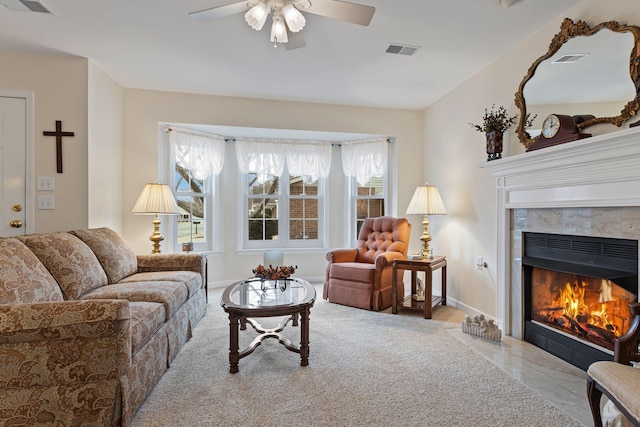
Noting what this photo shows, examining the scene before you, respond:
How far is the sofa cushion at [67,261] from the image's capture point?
2.24 m

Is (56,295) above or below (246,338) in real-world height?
above

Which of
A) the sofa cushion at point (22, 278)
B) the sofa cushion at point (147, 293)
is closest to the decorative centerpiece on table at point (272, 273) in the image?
the sofa cushion at point (147, 293)

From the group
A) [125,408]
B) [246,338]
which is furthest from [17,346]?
[246,338]

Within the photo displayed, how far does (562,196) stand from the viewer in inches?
96.5

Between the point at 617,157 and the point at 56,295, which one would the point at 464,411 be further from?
the point at 56,295

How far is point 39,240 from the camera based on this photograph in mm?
2289

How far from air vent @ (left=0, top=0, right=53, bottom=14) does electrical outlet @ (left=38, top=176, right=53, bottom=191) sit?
1433 millimetres

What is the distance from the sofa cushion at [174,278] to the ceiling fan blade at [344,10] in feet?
7.55

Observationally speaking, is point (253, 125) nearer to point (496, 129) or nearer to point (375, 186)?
point (375, 186)

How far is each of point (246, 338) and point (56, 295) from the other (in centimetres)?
138

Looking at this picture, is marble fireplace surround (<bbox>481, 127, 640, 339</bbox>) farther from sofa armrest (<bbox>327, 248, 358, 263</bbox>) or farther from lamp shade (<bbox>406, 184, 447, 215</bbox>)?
sofa armrest (<bbox>327, 248, 358, 263</bbox>)

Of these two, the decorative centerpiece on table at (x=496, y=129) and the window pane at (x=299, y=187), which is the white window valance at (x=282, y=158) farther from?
the decorative centerpiece on table at (x=496, y=129)

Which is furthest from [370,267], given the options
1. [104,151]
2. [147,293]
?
[104,151]

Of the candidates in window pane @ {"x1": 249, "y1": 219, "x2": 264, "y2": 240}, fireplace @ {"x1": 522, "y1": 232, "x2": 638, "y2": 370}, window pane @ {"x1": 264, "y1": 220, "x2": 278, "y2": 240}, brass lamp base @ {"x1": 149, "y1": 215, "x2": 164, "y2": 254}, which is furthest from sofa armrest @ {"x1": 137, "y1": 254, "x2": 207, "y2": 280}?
fireplace @ {"x1": 522, "y1": 232, "x2": 638, "y2": 370}
